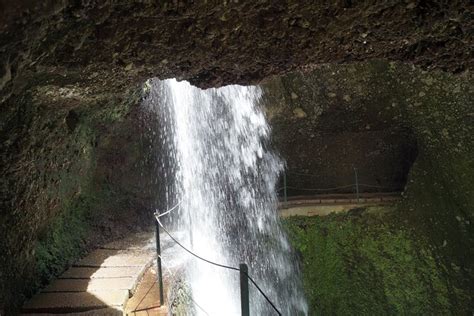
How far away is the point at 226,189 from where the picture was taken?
27.1 feet

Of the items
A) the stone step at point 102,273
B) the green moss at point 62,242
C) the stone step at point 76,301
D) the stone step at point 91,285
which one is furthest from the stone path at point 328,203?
the stone step at point 76,301

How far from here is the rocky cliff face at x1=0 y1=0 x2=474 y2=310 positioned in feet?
6.85

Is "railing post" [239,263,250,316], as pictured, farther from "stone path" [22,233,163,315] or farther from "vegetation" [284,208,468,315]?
"vegetation" [284,208,468,315]

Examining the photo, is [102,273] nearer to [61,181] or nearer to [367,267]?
[61,181]

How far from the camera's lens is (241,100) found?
7547 millimetres

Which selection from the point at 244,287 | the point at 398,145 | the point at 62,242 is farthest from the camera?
the point at 398,145

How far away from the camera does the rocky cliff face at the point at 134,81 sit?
2088 mm

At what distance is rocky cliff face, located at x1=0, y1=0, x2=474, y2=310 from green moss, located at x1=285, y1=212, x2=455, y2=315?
443 millimetres

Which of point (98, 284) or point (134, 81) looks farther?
point (98, 284)

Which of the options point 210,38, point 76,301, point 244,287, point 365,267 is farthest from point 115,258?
point 365,267

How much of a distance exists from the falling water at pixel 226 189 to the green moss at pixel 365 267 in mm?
485

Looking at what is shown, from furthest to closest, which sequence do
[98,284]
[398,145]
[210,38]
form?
[398,145]
[98,284]
[210,38]

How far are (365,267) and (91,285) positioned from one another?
461 cm

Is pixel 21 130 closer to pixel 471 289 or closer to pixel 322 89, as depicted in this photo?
pixel 322 89
